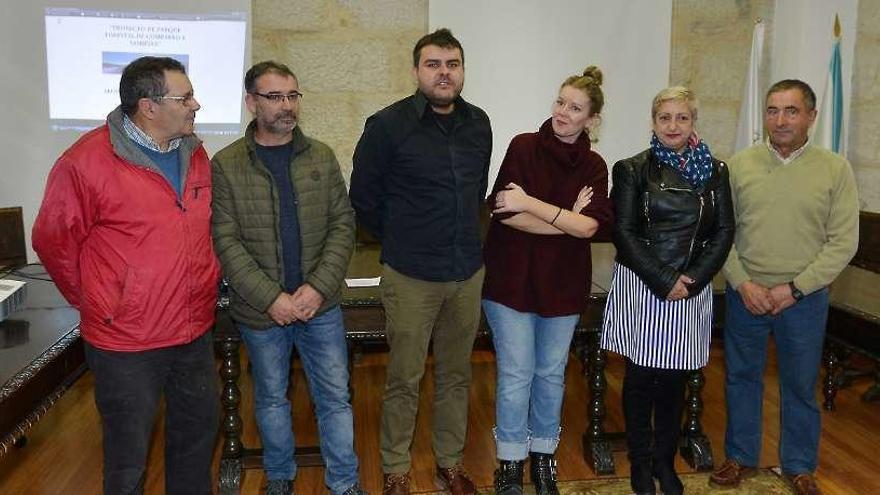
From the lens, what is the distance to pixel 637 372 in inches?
99.3

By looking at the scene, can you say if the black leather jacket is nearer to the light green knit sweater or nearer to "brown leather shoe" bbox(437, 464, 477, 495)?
the light green knit sweater

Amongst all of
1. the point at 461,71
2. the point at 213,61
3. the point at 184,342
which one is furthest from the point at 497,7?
the point at 184,342

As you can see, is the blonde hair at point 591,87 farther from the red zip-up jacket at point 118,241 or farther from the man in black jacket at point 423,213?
the red zip-up jacket at point 118,241

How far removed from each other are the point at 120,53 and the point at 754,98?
406 centimetres

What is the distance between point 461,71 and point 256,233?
0.84 meters

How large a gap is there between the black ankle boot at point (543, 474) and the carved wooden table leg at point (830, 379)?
1.78 metres

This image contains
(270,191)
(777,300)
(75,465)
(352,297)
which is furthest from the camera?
(75,465)

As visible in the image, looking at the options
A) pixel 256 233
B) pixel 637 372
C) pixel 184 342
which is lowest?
pixel 637 372

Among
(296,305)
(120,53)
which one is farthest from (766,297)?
(120,53)

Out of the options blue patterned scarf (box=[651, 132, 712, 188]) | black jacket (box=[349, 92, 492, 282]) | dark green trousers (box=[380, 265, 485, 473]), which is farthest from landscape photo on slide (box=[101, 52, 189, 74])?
blue patterned scarf (box=[651, 132, 712, 188])

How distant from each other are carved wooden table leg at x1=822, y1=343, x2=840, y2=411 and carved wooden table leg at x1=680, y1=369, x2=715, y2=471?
0.97 m

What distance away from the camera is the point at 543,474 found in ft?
8.64

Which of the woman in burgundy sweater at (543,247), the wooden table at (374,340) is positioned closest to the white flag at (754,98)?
the wooden table at (374,340)

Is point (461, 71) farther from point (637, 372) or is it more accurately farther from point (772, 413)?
point (772, 413)
